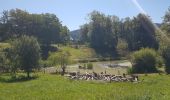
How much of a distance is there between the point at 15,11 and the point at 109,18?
39.3m

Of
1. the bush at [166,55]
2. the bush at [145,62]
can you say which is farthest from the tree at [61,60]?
the bush at [166,55]

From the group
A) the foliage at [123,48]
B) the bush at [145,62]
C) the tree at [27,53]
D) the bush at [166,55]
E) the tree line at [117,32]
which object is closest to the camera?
the tree at [27,53]

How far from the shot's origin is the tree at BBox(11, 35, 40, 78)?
255 ft

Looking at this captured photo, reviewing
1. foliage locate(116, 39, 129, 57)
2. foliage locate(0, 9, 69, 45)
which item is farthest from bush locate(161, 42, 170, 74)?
foliage locate(0, 9, 69, 45)

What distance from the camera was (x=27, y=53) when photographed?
78062mm

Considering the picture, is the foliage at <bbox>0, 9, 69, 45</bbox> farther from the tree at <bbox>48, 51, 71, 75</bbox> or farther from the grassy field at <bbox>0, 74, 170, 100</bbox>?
the grassy field at <bbox>0, 74, 170, 100</bbox>

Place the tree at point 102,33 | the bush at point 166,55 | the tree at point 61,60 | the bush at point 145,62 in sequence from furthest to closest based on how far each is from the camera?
the tree at point 102,33 < the tree at point 61,60 < the bush at point 145,62 < the bush at point 166,55

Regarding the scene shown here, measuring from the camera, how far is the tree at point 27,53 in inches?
3056

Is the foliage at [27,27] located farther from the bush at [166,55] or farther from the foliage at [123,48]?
the bush at [166,55]

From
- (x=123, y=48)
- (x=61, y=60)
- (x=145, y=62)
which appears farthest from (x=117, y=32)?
(x=145, y=62)

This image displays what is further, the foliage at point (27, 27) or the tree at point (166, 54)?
the foliage at point (27, 27)

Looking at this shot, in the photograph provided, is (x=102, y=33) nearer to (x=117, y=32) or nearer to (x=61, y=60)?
(x=117, y=32)

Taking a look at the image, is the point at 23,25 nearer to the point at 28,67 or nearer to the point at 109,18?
the point at 109,18

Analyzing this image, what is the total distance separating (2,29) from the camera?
135 meters
